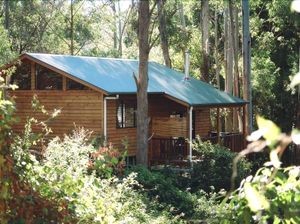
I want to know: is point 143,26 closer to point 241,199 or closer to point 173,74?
point 173,74

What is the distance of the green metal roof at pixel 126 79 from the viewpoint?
19422 millimetres

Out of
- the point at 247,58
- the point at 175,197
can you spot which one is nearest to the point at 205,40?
the point at 247,58

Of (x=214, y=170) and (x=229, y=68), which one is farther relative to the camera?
(x=229, y=68)

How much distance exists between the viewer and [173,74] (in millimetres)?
24500

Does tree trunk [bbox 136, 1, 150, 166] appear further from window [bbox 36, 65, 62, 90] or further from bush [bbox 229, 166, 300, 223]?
bush [bbox 229, 166, 300, 223]

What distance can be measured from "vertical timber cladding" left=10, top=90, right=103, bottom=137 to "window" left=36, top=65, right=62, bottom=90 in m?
0.19

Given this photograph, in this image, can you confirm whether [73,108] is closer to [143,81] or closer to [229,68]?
[143,81]

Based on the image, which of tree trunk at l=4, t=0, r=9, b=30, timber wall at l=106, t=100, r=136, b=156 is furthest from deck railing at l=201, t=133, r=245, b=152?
tree trunk at l=4, t=0, r=9, b=30

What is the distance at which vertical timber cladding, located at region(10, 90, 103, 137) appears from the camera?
19.5 meters

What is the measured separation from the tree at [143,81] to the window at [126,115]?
84.8 inches

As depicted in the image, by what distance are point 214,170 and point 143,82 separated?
11.4 feet

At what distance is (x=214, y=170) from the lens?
55.9ft

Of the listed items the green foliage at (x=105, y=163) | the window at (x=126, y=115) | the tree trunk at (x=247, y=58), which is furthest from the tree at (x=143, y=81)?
the tree trunk at (x=247, y=58)

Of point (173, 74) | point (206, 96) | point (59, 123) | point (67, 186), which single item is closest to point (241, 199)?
point (67, 186)
